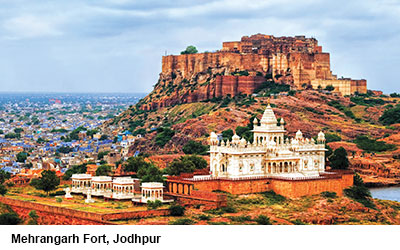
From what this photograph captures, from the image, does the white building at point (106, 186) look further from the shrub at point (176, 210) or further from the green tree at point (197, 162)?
the green tree at point (197, 162)

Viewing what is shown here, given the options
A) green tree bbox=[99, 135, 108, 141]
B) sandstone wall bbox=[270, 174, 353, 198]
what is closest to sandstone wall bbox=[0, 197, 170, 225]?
sandstone wall bbox=[270, 174, 353, 198]

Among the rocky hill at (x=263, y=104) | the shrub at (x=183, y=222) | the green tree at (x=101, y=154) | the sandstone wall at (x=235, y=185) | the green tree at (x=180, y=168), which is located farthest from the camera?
the green tree at (x=101, y=154)

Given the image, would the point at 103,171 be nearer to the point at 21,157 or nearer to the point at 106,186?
the point at 106,186

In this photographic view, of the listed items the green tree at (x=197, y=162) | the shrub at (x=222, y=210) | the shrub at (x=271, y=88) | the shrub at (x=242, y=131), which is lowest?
the shrub at (x=222, y=210)

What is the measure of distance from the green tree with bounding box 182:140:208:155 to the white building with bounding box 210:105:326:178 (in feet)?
101

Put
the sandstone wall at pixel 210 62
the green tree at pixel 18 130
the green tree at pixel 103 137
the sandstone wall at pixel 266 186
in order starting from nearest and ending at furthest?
the sandstone wall at pixel 266 186 < the sandstone wall at pixel 210 62 < the green tree at pixel 103 137 < the green tree at pixel 18 130

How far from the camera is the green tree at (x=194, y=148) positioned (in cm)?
9768

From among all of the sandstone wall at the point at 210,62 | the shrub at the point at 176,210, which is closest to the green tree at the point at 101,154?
the sandstone wall at the point at 210,62

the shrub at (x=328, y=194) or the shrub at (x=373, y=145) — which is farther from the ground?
the shrub at (x=373, y=145)

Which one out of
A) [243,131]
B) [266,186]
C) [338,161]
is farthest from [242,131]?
[266,186]

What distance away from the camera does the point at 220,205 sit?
2286 inches

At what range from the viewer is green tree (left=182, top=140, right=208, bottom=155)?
320 feet

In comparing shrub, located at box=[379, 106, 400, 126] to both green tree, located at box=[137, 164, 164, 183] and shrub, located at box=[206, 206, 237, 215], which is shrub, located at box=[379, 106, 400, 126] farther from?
shrub, located at box=[206, 206, 237, 215]
